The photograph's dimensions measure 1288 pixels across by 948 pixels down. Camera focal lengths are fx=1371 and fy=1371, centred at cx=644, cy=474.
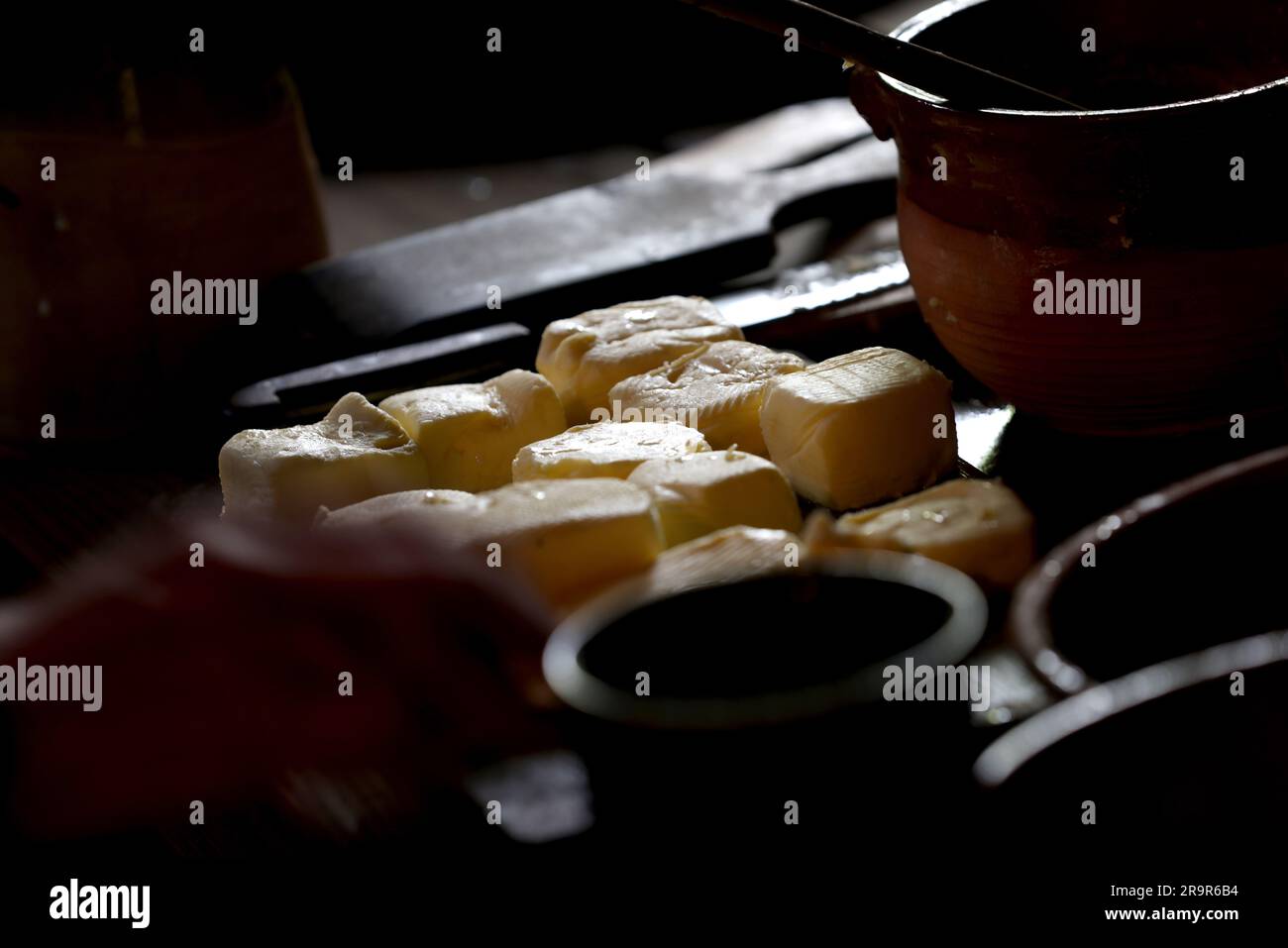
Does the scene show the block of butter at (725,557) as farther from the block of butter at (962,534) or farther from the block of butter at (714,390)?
the block of butter at (714,390)

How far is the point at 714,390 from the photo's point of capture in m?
1.38

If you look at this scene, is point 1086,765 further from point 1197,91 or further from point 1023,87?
point 1197,91

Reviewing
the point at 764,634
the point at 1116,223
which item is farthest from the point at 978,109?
the point at 764,634

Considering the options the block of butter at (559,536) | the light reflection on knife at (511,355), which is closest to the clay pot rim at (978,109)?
the light reflection on knife at (511,355)

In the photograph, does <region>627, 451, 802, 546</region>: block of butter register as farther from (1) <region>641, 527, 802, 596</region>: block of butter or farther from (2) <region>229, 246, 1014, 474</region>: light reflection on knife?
(2) <region>229, 246, 1014, 474</region>: light reflection on knife

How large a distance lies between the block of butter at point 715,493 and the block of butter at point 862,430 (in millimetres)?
62

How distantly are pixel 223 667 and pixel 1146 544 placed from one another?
0.55 m

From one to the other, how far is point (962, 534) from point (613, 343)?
55 cm

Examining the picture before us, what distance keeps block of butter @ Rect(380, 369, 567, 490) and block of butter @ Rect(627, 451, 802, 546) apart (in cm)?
21

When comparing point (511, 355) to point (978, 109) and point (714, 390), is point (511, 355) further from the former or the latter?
point (978, 109)

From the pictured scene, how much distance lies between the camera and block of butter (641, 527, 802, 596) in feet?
3.06

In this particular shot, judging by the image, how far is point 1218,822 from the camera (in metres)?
0.59

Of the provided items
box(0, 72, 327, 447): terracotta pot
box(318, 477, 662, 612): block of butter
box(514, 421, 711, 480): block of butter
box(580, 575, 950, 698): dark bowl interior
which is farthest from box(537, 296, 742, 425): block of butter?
box(580, 575, 950, 698): dark bowl interior

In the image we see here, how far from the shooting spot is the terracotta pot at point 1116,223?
3.75 feet
